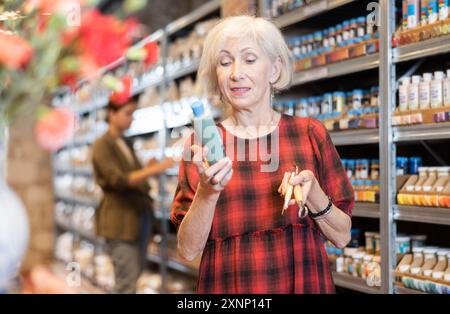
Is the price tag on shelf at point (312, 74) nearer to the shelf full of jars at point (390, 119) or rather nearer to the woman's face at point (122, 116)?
the shelf full of jars at point (390, 119)

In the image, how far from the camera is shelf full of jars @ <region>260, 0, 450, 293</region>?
8.37ft

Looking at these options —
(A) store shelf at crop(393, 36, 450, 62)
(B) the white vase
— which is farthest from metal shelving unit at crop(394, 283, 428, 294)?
(B) the white vase

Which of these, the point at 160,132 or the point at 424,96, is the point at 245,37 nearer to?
the point at 424,96

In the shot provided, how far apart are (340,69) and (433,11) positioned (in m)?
0.59

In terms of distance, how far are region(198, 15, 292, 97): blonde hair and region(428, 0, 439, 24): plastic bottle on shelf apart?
3.89 ft

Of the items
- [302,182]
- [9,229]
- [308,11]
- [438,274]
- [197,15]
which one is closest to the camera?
[9,229]

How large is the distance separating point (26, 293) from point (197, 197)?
1.81 ft

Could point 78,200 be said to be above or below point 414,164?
below

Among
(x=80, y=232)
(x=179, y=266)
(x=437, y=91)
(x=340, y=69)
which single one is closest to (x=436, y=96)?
(x=437, y=91)

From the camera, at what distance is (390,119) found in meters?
2.75

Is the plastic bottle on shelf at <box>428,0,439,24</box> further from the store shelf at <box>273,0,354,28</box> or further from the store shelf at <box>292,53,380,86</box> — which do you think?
the store shelf at <box>273,0,354,28</box>

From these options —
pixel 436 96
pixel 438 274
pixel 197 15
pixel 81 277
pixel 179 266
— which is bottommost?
pixel 81 277

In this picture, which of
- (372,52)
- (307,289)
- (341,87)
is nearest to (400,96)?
(372,52)

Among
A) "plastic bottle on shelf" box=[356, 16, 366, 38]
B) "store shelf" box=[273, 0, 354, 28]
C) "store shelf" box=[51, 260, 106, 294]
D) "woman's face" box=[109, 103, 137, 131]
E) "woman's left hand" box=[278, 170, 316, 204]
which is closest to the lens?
"woman's left hand" box=[278, 170, 316, 204]
